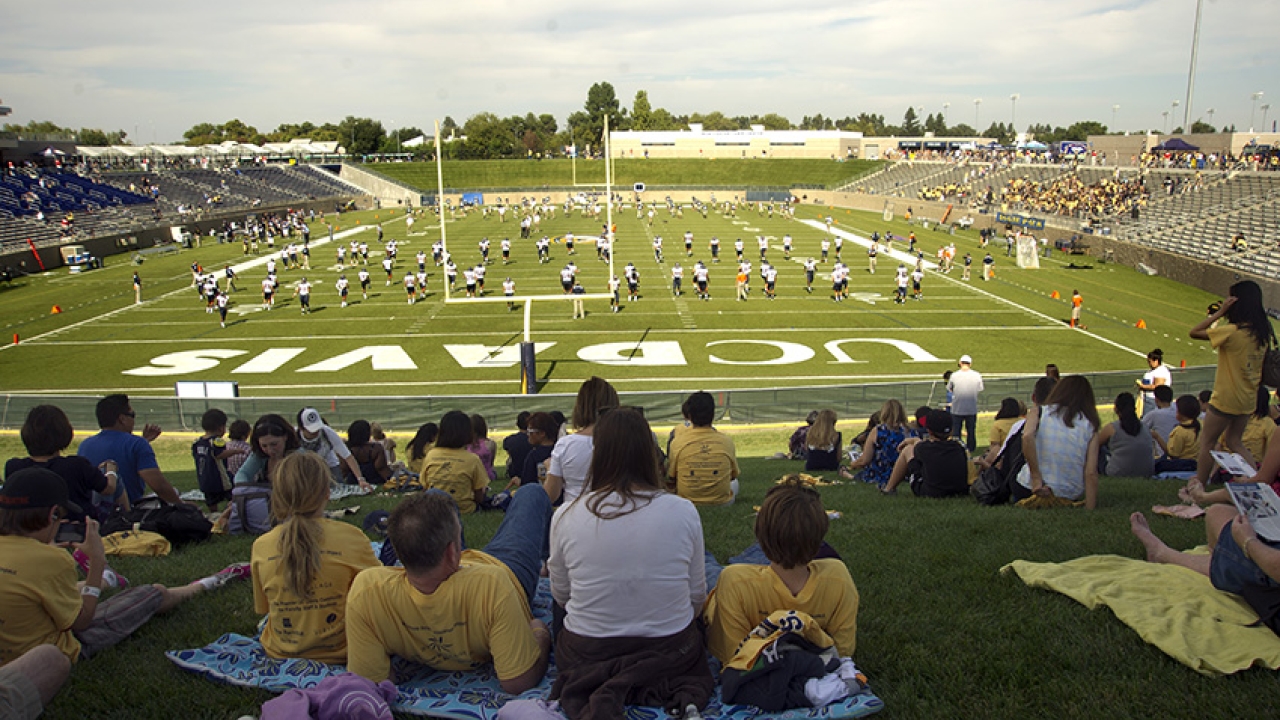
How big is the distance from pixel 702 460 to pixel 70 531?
4069 millimetres

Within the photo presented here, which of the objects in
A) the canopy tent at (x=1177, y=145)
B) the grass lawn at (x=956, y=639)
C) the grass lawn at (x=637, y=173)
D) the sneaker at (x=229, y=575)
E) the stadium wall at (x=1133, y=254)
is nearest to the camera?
the grass lawn at (x=956, y=639)

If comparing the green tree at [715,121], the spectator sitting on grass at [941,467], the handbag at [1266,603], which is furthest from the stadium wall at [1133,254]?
the green tree at [715,121]

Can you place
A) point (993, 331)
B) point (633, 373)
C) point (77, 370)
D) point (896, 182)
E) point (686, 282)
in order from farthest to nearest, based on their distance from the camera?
point (896, 182), point (686, 282), point (993, 331), point (77, 370), point (633, 373)

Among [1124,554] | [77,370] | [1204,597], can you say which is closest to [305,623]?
[1204,597]

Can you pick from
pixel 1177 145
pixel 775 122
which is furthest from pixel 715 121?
pixel 1177 145

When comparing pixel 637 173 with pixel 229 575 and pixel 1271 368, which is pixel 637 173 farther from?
pixel 229 575

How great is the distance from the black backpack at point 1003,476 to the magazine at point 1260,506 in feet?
9.48

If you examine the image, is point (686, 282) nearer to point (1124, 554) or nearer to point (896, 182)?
point (1124, 554)

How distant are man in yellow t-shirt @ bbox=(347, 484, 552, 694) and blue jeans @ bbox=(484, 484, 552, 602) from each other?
16.2 inches

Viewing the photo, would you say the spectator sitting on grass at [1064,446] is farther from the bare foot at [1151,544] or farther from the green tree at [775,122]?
the green tree at [775,122]

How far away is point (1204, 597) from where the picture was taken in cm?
379

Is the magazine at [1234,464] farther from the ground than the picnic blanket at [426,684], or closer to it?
farther from the ground

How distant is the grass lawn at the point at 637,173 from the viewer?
7956cm

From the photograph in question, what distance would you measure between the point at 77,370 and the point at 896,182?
5996cm
